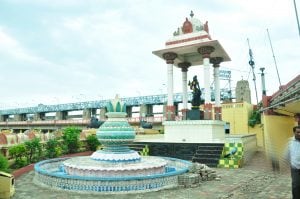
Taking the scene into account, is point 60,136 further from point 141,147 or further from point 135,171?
point 135,171

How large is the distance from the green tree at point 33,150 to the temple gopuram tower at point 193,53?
9.04 metres

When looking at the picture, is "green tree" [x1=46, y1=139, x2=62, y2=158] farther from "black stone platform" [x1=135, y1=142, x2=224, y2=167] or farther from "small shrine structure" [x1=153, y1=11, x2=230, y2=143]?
"small shrine structure" [x1=153, y1=11, x2=230, y2=143]

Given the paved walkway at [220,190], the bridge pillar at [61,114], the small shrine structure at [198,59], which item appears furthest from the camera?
the bridge pillar at [61,114]

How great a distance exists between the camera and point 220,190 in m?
9.19

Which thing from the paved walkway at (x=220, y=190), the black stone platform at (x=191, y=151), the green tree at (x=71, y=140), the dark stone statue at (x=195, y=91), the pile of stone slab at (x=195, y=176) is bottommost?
the paved walkway at (x=220, y=190)

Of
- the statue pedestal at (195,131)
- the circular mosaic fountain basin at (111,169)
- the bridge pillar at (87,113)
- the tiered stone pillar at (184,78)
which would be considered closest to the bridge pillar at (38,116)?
the bridge pillar at (87,113)

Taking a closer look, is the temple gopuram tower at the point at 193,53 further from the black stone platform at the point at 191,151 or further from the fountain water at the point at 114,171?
the fountain water at the point at 114,171

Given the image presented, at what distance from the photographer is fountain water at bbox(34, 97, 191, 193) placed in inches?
343

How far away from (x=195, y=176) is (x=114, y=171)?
279 centimetres

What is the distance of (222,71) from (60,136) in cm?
4612

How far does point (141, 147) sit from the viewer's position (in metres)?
17.9

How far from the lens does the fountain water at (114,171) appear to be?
8719 millimetres

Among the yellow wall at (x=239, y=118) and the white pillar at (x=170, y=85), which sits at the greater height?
the white pillar at (x=170, y=85)

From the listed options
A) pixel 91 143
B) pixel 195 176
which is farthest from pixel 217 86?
pixel 195 176
